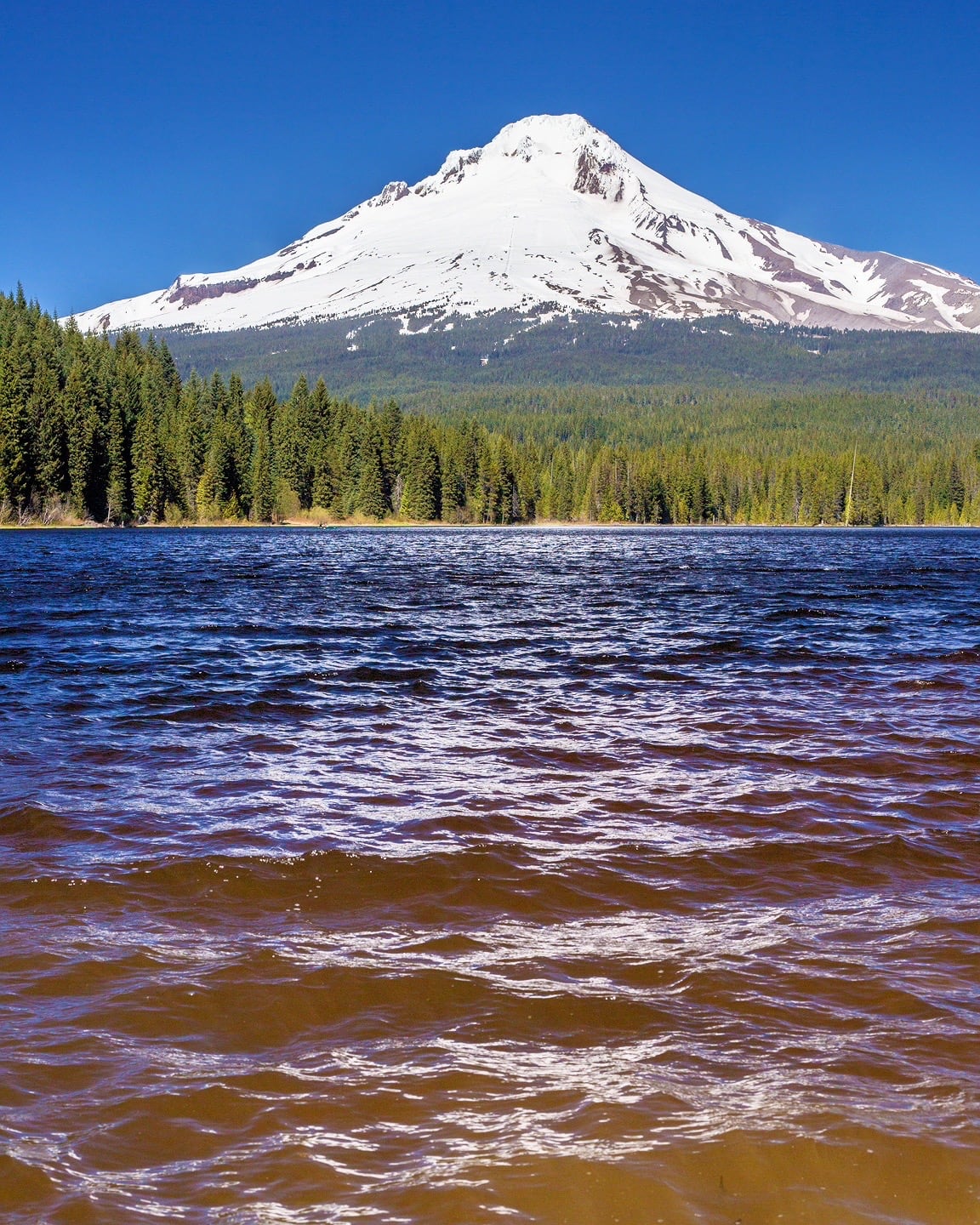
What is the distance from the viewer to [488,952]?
6.28 meters

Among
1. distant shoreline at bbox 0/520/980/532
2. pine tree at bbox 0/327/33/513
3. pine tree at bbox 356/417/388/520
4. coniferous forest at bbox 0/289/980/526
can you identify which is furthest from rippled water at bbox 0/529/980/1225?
pine tree at bbox 356/417/388/520

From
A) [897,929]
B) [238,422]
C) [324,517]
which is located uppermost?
[238,422]

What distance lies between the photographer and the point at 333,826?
28.2 feet

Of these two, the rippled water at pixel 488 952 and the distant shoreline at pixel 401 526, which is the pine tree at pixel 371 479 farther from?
the rippled water at pixel 488 952

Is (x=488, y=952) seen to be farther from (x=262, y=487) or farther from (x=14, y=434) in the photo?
(x=262, y=487)

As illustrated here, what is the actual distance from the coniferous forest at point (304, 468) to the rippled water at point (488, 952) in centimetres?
9803

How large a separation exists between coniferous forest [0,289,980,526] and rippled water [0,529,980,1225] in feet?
322

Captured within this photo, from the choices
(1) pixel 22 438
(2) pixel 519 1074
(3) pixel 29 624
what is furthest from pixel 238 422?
(2) pixel 519 1074

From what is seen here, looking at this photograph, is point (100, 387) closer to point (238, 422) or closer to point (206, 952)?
point (238, 422)

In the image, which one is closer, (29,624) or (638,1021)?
(638,1021)

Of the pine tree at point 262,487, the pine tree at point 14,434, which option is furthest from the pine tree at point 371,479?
the pine tree at point 14,434

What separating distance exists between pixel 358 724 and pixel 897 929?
7595 millimetres

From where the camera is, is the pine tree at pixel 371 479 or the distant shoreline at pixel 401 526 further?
the pine tree at pixel 371 479

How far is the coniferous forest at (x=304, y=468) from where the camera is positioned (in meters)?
108
